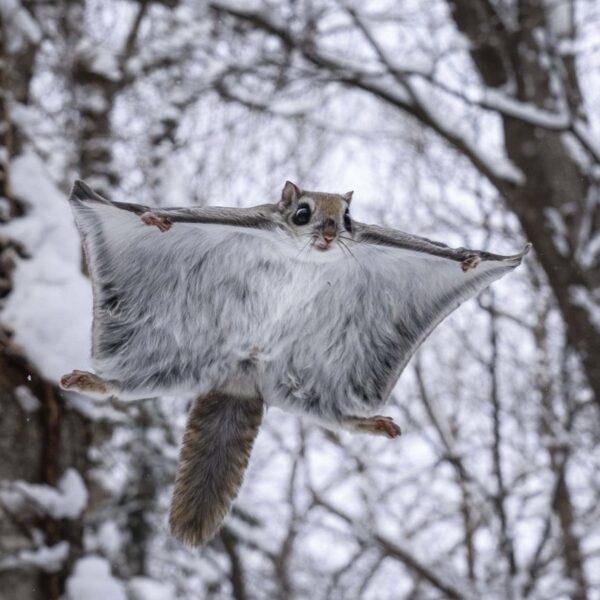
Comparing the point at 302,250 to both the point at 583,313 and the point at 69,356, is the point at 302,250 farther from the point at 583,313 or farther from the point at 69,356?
the point at 583,313

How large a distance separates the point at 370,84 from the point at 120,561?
4.10 meters

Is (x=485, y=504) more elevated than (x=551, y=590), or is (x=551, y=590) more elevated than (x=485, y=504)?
(x=485, y=504)

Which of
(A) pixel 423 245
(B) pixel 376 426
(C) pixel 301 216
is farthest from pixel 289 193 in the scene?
(B) pixel 376 426

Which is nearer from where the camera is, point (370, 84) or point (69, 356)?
point (69, 356)

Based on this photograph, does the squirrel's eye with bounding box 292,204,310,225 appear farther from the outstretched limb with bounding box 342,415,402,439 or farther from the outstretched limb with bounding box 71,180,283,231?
the outstretched limb with bounding box 342,415,402,439

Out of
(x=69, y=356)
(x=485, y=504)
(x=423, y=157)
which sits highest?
(x=423, y=157)

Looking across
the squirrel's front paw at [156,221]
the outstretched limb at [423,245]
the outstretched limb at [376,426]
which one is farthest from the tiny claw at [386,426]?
the squirrel's front paw at [156,221]

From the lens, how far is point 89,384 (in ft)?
3.93

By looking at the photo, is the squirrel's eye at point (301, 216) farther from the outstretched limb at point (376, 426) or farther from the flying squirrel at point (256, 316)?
the outstretched limb at point (376, 426)

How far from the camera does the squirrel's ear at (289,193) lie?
3.64ft

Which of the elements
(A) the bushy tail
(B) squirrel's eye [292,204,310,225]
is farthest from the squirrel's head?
(A) the bushy tail

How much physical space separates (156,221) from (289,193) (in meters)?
0.27

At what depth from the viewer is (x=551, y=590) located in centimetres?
762

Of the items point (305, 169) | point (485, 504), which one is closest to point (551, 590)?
point (485, 504)
